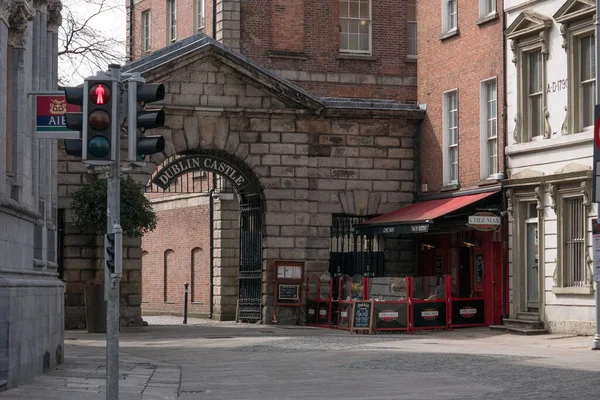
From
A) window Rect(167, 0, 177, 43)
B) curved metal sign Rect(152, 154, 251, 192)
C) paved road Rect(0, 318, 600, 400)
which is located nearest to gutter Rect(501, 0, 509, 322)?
paved road Rect(0, 318, 600, 400)

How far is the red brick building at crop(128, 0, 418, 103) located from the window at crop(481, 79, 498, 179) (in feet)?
33.1

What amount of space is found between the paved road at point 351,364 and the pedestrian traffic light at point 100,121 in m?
4.00

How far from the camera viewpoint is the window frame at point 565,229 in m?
A: 27.6

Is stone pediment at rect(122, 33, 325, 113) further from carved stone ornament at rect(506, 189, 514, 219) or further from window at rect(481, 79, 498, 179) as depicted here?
carved stone ornament at rect(506, 189, 514, 219)

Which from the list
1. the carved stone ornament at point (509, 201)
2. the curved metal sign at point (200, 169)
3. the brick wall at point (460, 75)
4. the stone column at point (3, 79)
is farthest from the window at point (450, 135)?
the stone column at point (3, 79)

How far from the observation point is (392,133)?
1425 inches

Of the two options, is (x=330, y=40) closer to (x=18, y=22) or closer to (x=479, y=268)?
(x=479, y=268)

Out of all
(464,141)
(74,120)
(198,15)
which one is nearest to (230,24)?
(198,15)

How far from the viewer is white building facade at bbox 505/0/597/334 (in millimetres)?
27844

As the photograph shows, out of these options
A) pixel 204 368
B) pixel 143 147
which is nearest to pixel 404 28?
pixel 204 368

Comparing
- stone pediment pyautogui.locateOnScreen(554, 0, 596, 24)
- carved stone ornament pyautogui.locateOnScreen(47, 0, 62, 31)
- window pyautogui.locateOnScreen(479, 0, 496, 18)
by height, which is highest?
window pyautogui.locateOnScreen(479, 0, 496, 18)

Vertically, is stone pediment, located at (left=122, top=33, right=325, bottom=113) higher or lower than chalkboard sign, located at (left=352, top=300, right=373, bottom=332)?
higher

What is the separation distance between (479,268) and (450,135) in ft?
12.9

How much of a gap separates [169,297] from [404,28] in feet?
40.7
